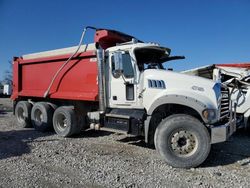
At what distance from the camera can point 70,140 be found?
314 inches

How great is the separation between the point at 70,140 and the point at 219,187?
464cm

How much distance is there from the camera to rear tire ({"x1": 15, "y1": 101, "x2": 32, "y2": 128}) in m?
10.0

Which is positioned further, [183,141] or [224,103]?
[224,103]

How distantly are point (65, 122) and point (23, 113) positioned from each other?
2.63 metres

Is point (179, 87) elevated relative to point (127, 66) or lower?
lower

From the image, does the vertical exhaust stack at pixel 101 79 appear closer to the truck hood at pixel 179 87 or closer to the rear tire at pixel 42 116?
the truck hood at pixel 179 87

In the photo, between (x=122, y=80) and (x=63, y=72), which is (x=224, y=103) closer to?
(x=122, y=80)

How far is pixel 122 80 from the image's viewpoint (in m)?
6.96

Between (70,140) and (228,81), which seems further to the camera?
(228,81)

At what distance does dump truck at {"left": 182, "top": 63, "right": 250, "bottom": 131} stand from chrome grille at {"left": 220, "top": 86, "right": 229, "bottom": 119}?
173 centimetres

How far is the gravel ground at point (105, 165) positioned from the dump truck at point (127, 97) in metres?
0.45

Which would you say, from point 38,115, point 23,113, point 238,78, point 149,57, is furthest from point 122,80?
point 23,113

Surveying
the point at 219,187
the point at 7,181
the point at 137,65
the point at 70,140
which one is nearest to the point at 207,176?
the point at 219,187

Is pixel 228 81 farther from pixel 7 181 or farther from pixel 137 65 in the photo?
pixel 7 181
